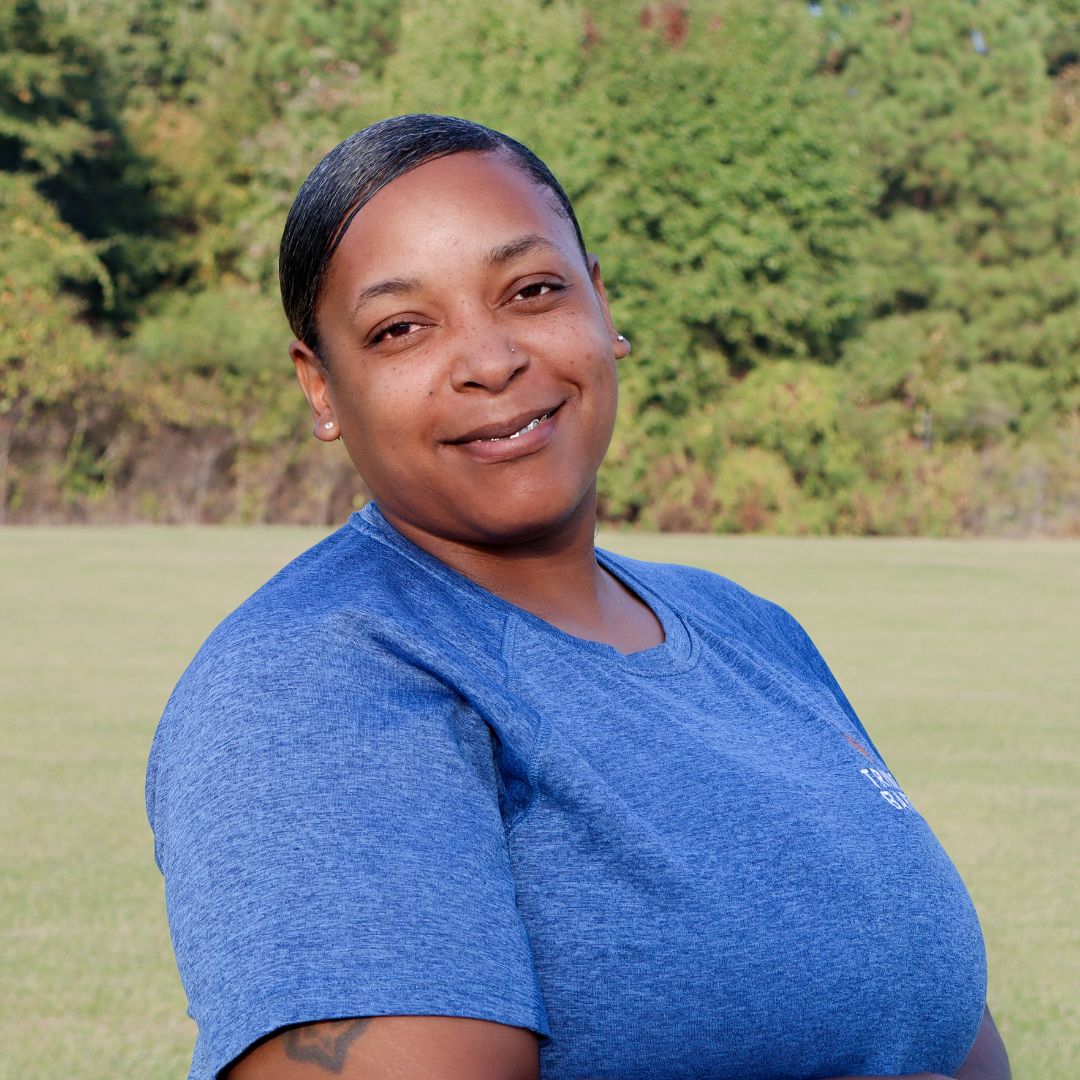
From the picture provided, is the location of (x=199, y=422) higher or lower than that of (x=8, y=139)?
lower

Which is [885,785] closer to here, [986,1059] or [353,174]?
[986,1059]

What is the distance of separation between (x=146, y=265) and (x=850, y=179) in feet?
45.9

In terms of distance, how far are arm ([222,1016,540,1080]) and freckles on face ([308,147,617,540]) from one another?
602 millimetres

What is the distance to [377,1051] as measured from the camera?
114 centimetres

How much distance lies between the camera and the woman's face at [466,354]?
1.53 m

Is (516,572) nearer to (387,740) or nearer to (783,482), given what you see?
(387,740)

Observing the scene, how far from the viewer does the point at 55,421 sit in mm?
24516

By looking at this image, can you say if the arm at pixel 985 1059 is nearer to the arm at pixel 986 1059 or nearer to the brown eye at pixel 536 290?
the arm at pixel 986 1059

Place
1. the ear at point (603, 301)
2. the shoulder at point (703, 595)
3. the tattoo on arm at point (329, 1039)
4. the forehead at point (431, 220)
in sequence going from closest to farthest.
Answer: the tattoo on arm at point (329, 1039), the forehead at point (431, 220), the ear at point (603, 301), the shoulder at point (703, 595)

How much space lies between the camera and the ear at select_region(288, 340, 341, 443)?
5.59 ft

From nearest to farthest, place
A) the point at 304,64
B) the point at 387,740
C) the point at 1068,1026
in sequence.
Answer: the point at 387,740, the point at 1068,1026, the point at 304,64

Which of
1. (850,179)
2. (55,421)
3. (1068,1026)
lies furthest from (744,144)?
(1068,1026)

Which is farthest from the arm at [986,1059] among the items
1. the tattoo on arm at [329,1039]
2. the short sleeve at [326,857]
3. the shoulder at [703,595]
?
the tattoo on arm at [329,1039]

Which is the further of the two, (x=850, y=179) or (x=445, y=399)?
(x=850, y=179)
